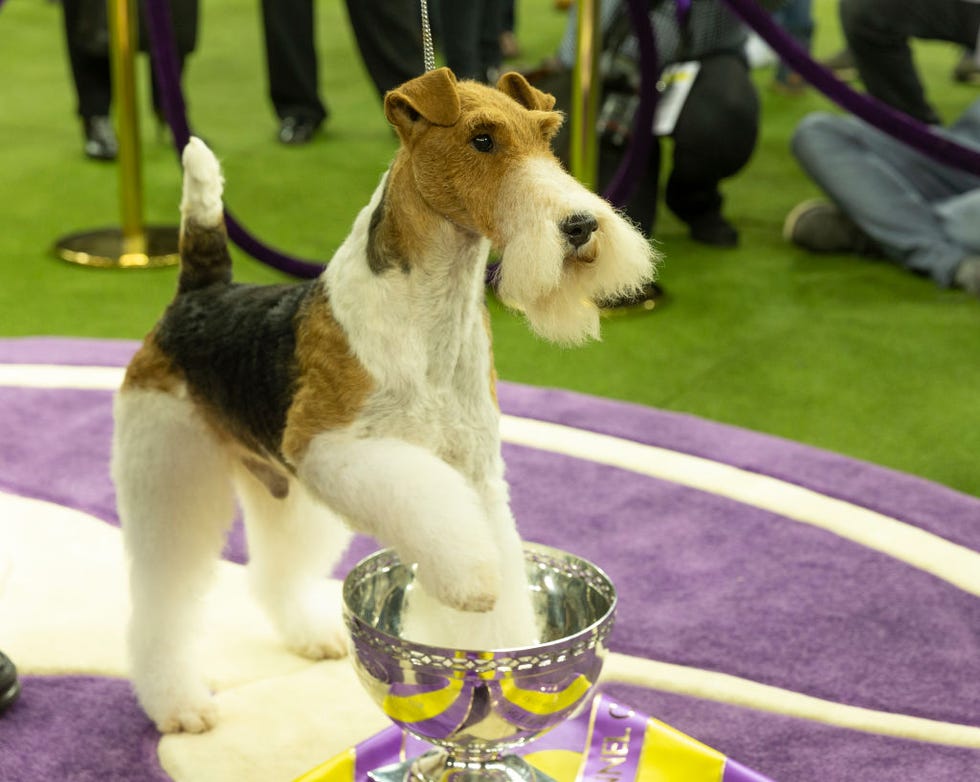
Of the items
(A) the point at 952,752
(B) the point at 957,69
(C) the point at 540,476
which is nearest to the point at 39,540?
(C) the point at 540,476

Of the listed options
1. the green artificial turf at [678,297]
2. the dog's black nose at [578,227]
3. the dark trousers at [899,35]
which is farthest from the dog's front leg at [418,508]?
the dark trousers at [899,35]

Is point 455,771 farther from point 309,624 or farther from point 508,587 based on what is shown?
point 309,624

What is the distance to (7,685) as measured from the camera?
77.9 inches

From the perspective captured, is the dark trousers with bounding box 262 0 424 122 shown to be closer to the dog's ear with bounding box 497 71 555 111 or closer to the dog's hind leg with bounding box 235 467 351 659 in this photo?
the dog's hind leg with bounding box 235 467 351 659

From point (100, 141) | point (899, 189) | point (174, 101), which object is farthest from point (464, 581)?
point (100, 141)

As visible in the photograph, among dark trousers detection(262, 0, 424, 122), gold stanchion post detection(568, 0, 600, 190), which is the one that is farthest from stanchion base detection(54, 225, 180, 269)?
gold stanchion post detection(568, 0, 600, 190)

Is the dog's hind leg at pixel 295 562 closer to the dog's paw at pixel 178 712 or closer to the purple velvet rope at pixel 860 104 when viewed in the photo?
the dog's paw at pixel 178 712

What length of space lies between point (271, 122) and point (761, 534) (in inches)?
156

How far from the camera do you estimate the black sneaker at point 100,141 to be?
5.25 meters

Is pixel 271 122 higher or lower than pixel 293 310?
lower

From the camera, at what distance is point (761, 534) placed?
8.43ft

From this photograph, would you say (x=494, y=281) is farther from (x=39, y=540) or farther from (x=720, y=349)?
(x=720, y=349)

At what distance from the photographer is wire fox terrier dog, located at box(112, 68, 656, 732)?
55.6 inches

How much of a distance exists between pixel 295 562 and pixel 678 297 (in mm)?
2197
